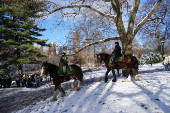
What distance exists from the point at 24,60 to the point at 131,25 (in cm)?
1474

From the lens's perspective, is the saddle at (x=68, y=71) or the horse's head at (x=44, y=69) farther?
the saddle at (x=68, y=71)

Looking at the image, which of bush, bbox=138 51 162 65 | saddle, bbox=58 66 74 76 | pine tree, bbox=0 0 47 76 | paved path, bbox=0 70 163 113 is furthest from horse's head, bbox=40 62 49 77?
bush, bbox=138 51 162 65

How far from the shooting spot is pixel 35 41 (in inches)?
750

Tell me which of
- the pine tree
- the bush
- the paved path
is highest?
the pine tree

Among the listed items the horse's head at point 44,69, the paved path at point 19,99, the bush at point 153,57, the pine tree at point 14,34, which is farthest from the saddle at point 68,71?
the bush at point 153,57

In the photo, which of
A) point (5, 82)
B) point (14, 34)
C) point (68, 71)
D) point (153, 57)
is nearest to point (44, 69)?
point (68, 71)

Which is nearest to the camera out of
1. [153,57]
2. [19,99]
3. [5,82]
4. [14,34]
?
[19,99]

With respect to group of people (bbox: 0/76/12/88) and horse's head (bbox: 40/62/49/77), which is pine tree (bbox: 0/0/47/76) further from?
horse's head (bbox: 40/62/49/77)

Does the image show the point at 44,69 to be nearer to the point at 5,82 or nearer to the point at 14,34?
the point at 5,82

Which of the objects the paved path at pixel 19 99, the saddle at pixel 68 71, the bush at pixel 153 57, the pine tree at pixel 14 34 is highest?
the pine tree at pixel 14 34

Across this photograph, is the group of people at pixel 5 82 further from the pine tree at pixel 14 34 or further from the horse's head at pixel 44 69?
the horse's head at pixel 44 69

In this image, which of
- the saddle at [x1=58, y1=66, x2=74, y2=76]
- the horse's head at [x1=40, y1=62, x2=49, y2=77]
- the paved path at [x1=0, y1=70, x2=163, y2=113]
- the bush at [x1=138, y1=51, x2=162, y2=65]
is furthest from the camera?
the bush at [x1=138, y1=51, x2=162, y2=65]

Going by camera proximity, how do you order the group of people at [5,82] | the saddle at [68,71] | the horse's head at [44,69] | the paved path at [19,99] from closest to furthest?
the horse's head at [44,69] < the saddle at [68,71] < the paved path at [19,99] < the group of people at [5,82]

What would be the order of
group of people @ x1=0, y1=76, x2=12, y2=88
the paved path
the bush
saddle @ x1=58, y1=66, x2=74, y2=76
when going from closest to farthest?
1. saddle @ x1=58, y1=66, x2=74, y2=76
2. the paved path
3. group of people @ x1=0, y1=76, x2=12, y2=88
4. the bush
